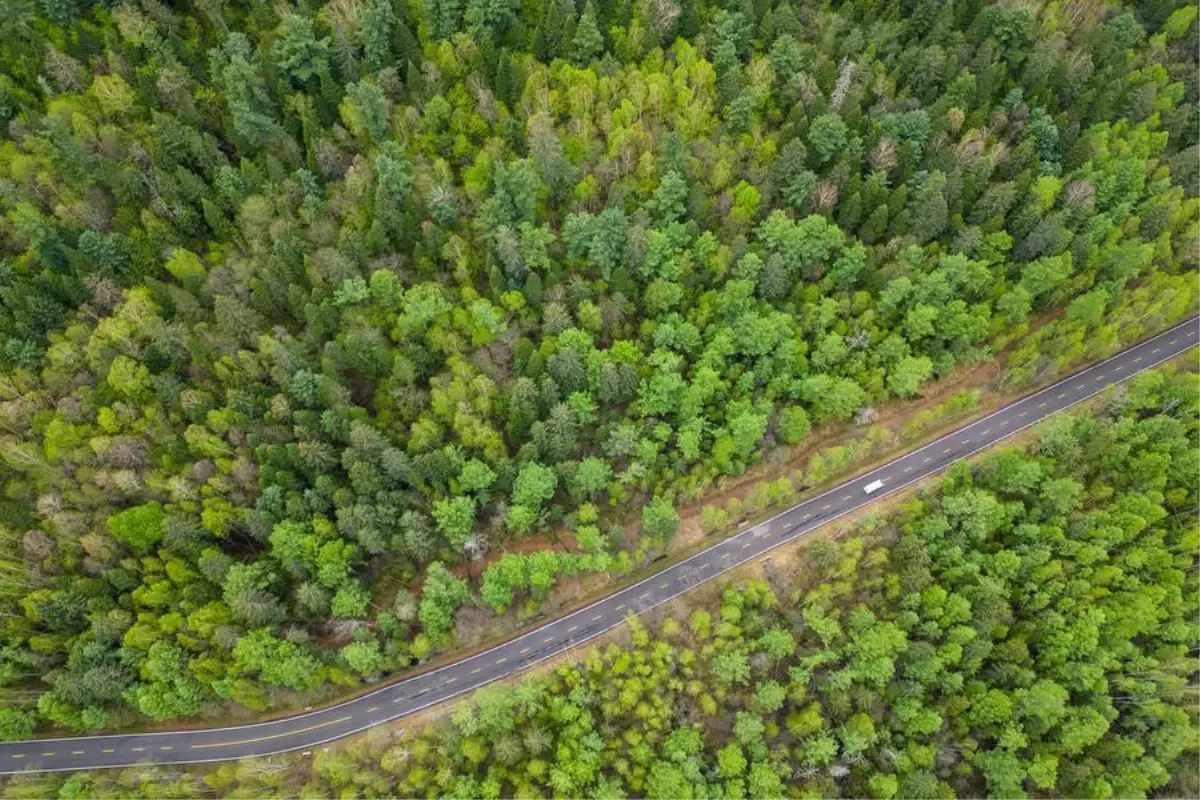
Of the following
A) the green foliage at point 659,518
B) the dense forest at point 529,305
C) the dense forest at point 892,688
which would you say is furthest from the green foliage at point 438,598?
the green foliage at point 659,518

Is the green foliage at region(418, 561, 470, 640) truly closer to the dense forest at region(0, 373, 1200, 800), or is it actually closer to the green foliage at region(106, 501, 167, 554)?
the dense forest at region(0, 373, 1200, 800)

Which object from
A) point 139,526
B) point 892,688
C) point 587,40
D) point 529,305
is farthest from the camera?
point 587,40

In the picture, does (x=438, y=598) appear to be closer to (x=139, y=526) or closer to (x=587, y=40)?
(x=139, y=526)

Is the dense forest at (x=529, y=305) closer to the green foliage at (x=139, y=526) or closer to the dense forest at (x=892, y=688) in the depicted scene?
the green foliage at (x=139, y=526)

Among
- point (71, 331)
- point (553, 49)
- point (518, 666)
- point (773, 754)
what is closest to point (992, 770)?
point (773, 754)

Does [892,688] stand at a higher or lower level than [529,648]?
lower

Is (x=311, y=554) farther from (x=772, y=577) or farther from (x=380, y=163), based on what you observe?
(x=772, y=577)

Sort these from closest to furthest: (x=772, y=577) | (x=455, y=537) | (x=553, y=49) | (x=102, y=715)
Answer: (x=102, y=715)
(x=455, y=537)
(x=772, y=577)
(x=553, y=49)

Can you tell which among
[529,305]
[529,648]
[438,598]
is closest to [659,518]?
[529,648]
